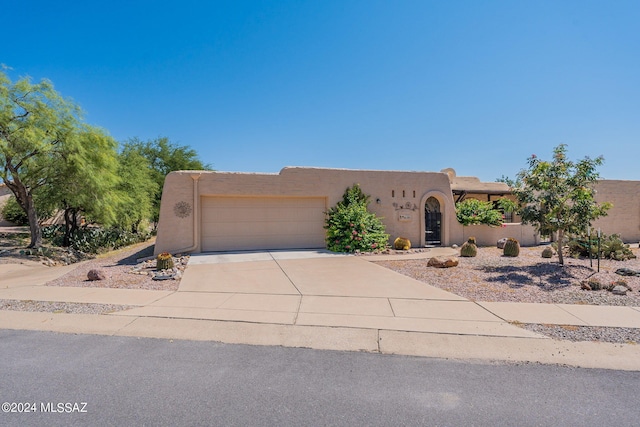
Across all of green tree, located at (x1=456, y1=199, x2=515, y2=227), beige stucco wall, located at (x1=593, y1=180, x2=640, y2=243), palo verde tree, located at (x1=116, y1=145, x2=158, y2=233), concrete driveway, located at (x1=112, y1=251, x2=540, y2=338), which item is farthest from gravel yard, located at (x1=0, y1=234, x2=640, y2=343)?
beige stucco wall, located at (x1=593, y1=180, x2=640, y2=243)

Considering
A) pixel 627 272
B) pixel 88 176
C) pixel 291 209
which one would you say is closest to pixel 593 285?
pixel 627 272

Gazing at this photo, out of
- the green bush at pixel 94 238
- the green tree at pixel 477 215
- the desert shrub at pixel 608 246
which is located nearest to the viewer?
the desert shrub at pixel 608 246

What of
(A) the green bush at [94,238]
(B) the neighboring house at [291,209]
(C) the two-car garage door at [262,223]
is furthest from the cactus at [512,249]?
(A) the green bush at [94,238]

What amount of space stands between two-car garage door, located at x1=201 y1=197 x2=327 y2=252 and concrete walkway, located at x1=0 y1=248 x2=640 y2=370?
16.7 feet

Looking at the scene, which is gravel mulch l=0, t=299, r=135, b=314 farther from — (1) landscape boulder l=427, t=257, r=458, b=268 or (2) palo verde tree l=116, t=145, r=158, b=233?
(2) palo verde tree l=116, t=145, r=158, b=233

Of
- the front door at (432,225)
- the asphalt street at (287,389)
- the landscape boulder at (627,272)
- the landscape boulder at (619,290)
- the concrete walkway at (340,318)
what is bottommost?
the asphalt street at (287,389)

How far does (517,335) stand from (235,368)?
3.96 meters

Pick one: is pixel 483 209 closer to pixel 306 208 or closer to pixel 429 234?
pixel 429 234

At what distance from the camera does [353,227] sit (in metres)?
13.8

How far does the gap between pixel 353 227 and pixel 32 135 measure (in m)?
13.1

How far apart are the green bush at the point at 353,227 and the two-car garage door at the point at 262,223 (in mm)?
825

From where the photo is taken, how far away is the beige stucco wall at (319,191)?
12836 millimetres

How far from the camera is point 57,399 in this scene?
125 inches

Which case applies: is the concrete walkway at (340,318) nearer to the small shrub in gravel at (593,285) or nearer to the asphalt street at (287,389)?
the asphalt street at (287,389)
